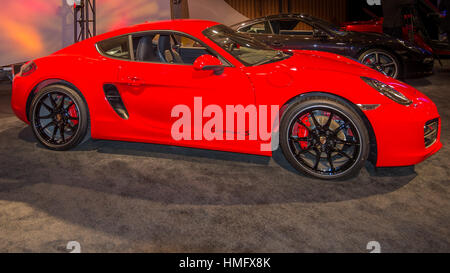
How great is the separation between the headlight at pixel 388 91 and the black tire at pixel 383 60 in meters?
3.91

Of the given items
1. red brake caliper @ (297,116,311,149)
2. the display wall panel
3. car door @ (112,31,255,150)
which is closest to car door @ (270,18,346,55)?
car door @ (112,31,255,150)

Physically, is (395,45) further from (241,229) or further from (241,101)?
(241,229)

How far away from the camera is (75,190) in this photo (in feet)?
11.0

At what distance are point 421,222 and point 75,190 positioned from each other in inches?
100

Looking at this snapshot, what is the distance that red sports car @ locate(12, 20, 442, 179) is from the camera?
3.23 m

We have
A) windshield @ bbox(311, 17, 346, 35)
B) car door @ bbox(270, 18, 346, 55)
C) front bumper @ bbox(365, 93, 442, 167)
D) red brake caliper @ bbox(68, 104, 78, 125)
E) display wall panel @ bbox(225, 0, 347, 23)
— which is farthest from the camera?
display wall panel @ bbox(225, 0, 347, 23)

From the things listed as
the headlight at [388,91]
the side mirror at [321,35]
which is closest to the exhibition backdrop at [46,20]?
the side mirror at [321,35]

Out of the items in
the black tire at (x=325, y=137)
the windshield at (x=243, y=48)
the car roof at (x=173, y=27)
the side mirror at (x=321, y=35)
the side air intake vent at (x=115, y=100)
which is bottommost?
the black tire at (x=325, y=137)

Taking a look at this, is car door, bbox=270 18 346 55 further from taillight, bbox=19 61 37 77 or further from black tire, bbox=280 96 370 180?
taillight, bbox=19 61 37 77

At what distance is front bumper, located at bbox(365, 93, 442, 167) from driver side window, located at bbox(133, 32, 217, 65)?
1594 millimetres

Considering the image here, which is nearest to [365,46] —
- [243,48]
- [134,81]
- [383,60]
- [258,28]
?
[383,60]

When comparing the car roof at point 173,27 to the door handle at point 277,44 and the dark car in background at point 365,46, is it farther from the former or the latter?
the door handle at point 277,44

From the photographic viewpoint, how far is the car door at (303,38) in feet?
23.4

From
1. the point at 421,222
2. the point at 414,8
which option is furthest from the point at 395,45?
the point at 421,222
